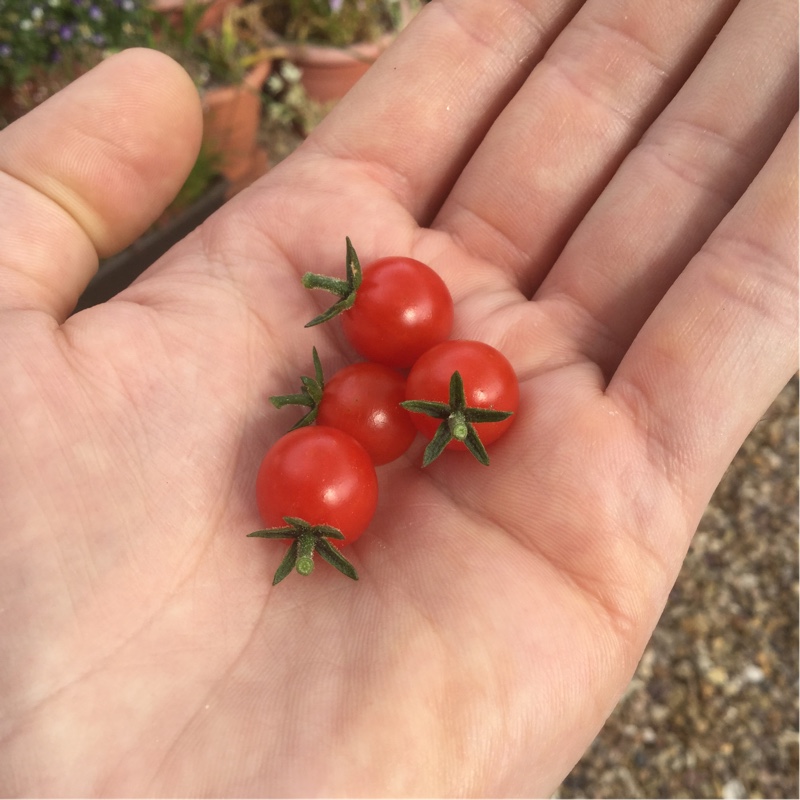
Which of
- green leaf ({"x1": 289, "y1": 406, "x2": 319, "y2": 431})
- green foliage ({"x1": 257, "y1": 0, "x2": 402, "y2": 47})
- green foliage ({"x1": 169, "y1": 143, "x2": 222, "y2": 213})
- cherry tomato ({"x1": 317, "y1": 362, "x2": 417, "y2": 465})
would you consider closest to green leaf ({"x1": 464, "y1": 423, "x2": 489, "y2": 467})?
cherry tomato ({"x1": 317, "y1": 362, "x2": 417, "y2": 465})

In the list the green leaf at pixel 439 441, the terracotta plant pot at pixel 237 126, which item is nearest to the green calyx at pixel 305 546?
the green leaf at pixel 439 441

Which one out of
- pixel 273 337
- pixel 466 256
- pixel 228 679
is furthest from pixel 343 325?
pixel 228 679

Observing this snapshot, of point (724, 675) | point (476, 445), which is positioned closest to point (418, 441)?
point (476, 445)

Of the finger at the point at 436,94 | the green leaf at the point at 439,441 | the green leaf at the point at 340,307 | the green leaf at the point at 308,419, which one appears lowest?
the green leaf at the point at 308,419

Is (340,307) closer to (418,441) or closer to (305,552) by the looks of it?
(418,441)

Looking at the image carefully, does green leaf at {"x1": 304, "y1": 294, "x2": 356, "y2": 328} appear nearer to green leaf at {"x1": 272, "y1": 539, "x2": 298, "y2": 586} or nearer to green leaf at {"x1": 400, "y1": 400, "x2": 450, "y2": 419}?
green leaf at {"x1": 400, "y1": 400, "x2": 450, "y2": 419}

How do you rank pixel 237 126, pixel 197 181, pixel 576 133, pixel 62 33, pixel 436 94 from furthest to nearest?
pixel 237 126, pixel 197 181, pixel 62 33, pixel 436 94, pixel 576 133

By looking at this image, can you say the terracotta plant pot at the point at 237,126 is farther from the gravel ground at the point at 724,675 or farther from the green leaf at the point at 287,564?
the gravel ground at the point at 724,675
